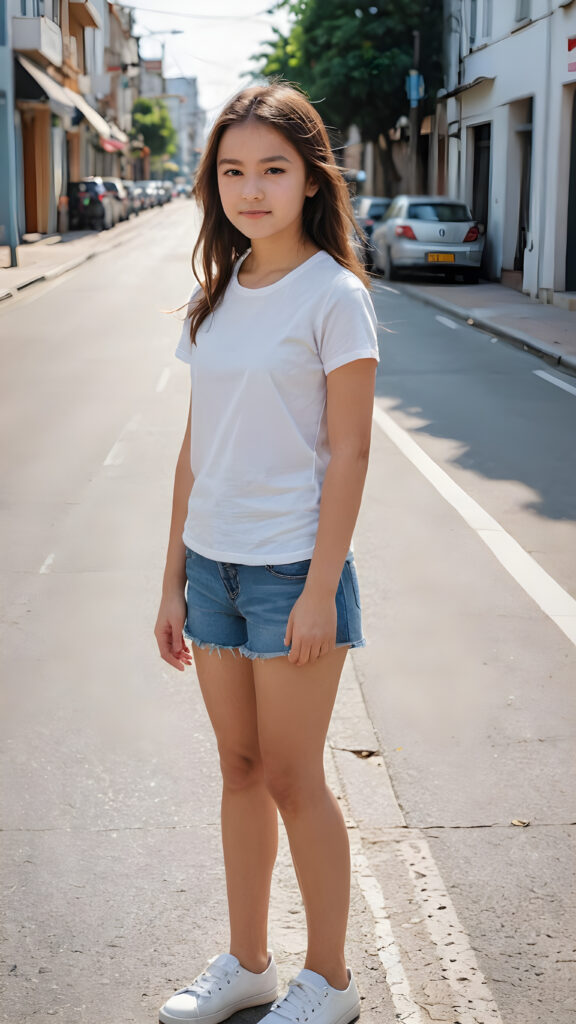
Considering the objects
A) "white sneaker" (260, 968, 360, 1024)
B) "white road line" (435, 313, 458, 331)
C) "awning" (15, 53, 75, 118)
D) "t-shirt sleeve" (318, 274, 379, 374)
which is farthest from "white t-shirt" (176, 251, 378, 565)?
"awning" (15, 53, 75, 118)

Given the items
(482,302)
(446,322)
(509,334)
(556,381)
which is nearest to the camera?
(556,381)

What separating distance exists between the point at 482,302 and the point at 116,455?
12.7 meters

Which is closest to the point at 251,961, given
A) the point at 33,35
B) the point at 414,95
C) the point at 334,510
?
the point at 334,510

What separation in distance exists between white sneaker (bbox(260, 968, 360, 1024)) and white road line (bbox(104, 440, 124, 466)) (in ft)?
21.1

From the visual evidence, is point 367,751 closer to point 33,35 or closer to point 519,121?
point 519,121

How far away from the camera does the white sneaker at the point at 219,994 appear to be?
270 cm

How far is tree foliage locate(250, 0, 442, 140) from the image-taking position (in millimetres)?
35281

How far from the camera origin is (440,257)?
24031 millimetres

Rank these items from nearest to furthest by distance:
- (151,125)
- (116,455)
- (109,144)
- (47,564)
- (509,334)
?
(47,564) < (116,455) < (509,334) < (109,144) < (151,125)

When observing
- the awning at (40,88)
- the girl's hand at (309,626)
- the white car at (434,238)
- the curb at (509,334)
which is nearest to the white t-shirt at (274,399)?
the girl's hand at (309,626)

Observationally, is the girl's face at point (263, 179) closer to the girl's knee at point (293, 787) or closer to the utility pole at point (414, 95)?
the girl's knee at point (293, 787)

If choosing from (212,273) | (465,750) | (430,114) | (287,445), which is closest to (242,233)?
(212,273)

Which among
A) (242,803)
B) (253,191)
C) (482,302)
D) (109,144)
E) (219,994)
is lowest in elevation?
(219,994)

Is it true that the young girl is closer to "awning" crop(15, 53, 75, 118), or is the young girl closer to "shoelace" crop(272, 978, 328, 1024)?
"shoelace" crop(272, 978, 328, 1024)
